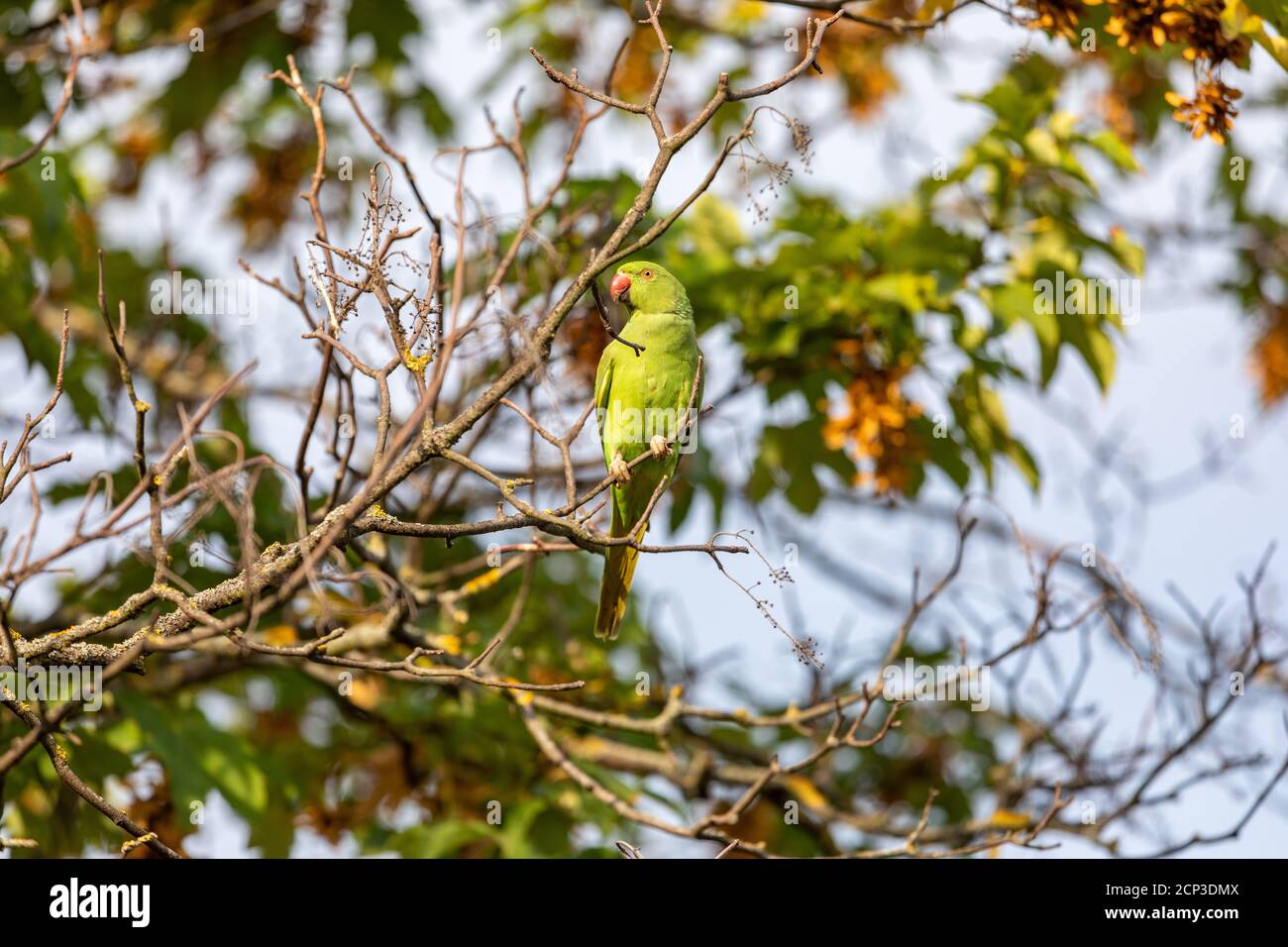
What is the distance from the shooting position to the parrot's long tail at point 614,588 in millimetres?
3832

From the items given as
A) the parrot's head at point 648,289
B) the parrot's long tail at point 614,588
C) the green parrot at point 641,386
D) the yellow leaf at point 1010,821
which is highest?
the parrot's head at point 648,289

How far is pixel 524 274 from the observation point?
4.32m

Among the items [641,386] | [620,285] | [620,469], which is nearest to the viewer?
[620,469]

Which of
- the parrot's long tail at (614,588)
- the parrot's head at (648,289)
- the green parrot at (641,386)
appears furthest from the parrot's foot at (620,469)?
the parrot's head at (648,289)

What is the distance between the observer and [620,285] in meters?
3.93

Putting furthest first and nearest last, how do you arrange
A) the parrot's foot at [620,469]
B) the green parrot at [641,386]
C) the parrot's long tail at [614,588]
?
the parrot's long tail at [614,588]
the green parrot at [641,386]
the parrot's foot at [620,469]

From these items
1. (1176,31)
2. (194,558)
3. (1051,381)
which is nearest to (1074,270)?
(1051,381)

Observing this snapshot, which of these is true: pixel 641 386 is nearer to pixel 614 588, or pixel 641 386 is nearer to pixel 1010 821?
pixel 614 588

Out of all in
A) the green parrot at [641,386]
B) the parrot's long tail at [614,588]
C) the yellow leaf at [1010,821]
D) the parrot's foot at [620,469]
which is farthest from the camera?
the yellow leaf at [1010,821]

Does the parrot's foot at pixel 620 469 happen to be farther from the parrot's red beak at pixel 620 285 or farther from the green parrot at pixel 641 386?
the parrot's red beak at pixel 620 285

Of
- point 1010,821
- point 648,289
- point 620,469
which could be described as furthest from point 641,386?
point 1010,821

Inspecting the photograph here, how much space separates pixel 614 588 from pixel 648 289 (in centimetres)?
91
